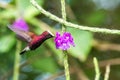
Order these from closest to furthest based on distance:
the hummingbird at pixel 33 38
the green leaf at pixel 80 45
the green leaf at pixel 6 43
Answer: the hummingbird at pixel 33 38 < the green leaf at pixel 80 45 < the green leaf at pixel 6 43

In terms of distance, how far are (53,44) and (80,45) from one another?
12 cm

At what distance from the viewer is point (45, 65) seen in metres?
1.32

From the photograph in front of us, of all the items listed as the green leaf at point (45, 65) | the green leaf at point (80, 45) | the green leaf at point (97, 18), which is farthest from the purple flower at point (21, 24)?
the green leaf at point (97, 18)

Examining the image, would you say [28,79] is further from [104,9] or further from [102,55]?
[104,9]

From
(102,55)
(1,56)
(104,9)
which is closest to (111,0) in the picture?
(104,9)

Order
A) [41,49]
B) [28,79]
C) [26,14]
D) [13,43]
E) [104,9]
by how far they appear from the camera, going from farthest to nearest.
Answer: [104,9] < [28,79] < [41,49] < [13,43] < [26,14]

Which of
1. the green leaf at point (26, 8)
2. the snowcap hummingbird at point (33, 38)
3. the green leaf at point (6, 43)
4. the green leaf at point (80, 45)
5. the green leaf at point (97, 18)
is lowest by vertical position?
the snowcap hummingbird at point (33, 38)

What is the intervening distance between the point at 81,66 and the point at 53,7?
0.81 feet

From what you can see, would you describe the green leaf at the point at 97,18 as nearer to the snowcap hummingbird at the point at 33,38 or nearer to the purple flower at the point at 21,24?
the purple flower at the point at 21,24

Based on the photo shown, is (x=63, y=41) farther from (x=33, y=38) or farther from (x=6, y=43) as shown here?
(x=6, y=43)

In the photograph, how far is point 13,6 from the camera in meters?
1.22

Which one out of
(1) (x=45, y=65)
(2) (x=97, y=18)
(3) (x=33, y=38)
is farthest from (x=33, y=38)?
(2) (x=97, y=18)

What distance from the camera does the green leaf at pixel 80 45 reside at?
3.67 ft

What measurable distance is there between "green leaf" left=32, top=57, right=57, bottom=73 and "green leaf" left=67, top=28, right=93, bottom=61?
0.18 metres
